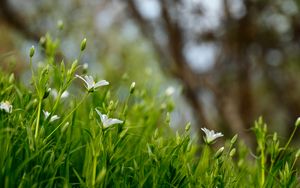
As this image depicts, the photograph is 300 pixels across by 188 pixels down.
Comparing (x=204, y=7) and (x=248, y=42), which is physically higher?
(x=204, y=7)

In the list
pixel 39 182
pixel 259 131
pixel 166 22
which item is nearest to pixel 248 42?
pixel 166 22

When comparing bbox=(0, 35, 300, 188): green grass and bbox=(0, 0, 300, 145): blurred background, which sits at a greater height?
bbox=(0, 35, 300, 188): green grass

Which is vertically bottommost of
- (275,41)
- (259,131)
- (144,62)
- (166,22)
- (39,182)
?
(144,62)

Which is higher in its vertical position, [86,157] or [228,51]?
[86,157]

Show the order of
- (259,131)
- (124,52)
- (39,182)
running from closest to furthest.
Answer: (39,182)
(259,131)
(124,52)

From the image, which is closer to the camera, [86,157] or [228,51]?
[86,157]

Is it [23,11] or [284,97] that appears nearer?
[284,97]

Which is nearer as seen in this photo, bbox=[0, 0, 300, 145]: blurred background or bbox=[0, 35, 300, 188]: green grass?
bbox=[0, 35, 300, 188]: green grass

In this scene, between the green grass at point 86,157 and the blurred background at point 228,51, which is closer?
the green grass at point 86,157

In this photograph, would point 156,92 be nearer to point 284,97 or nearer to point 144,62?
point 284,97

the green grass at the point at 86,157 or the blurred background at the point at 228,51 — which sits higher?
the green grass at the point at 86,157

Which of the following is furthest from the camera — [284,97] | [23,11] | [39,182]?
[23,11]
